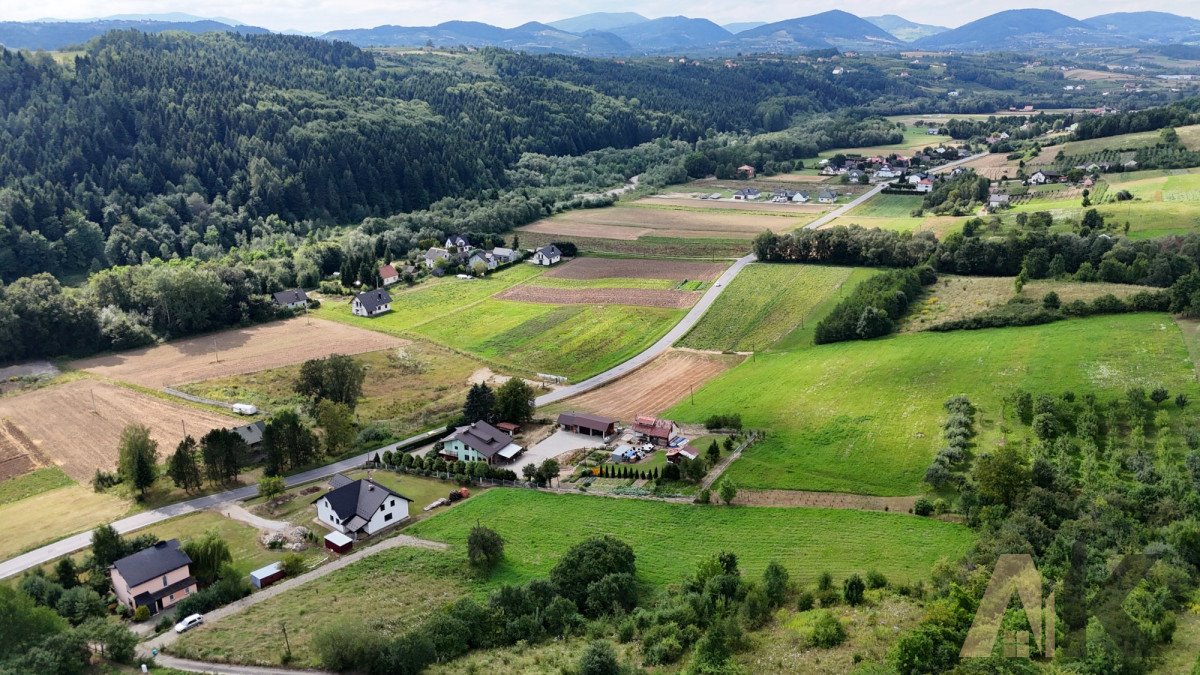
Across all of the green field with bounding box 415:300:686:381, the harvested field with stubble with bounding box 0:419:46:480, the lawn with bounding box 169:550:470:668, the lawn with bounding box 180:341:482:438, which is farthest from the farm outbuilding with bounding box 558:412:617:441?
the harvested field with stubble with bounding box 0:419:46:480

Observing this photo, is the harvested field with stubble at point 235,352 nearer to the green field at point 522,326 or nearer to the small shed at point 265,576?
the green field at point 522,326

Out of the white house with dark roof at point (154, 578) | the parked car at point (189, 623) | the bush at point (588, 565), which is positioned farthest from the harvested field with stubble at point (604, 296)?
the parked car at point (189, 623)

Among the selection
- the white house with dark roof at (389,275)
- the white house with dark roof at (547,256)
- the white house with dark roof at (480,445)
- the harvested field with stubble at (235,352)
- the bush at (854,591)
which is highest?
the white house with dark roof at (547,256)

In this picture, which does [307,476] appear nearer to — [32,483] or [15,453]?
[32,483]

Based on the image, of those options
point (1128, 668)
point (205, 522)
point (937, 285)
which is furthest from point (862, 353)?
point (205, 522)

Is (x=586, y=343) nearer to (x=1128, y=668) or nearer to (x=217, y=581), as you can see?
(x=217, y=581)

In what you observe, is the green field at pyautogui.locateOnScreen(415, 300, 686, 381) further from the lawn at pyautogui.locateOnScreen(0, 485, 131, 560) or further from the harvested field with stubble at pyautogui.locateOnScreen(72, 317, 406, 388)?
the lawn at pyautogui.locateOnScreen(0, 485, 131, 560)
